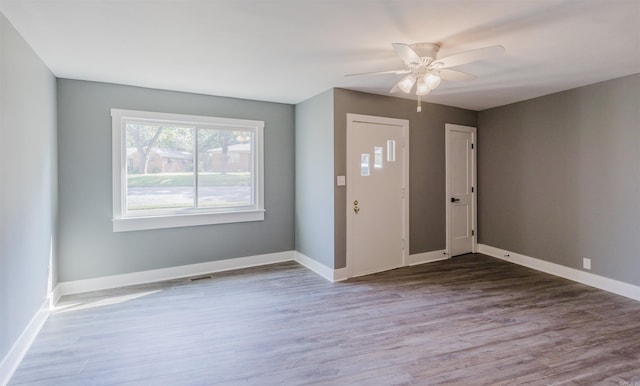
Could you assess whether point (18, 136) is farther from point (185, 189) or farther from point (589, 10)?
point (589, 10)

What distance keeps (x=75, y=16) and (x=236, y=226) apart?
2.92 meters

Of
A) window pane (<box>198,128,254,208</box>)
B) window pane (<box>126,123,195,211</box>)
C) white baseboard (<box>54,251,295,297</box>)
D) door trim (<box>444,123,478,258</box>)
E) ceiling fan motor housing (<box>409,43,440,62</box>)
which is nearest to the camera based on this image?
ceiling fan motor housing (<box>409,43,440,62</box>)

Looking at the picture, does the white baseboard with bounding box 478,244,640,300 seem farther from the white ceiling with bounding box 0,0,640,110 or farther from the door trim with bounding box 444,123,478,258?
the white ceiling with bounding box 0,0,640,110

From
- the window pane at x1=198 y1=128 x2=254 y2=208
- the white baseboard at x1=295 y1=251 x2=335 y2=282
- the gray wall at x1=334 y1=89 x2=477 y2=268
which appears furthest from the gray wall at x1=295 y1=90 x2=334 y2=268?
the window pane at x1=198 y1=128 x2=254 y2=208

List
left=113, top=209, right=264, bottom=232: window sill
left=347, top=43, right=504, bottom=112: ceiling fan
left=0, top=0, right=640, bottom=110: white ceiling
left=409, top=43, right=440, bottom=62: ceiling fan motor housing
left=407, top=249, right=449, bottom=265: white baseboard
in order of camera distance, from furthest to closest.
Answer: left=407, top=249, right=449, bottom=265: white baseboard → left=113, top=209, right=264, bottom=232: window sill → left=409, top=43, right=440, bottom=62: ceiling fan motor housing → left=347, top=43, right=504, bottom=112: ceiling fan → left=0, top=0, right=640, bottom=110: white ceiling

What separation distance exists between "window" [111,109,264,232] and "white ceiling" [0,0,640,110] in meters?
0.62

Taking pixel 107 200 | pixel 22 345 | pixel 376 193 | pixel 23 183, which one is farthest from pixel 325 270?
pixel 23 183

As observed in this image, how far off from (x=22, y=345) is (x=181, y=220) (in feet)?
6.43

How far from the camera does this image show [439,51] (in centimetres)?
269

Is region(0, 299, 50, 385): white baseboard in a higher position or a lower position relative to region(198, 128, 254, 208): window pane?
lower

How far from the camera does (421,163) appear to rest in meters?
4.65

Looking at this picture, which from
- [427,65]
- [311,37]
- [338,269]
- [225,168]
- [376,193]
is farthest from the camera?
[225,168]

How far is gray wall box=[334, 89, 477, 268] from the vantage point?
13.1ft

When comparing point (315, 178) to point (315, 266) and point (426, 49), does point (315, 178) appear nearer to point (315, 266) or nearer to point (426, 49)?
point (315, 266)
